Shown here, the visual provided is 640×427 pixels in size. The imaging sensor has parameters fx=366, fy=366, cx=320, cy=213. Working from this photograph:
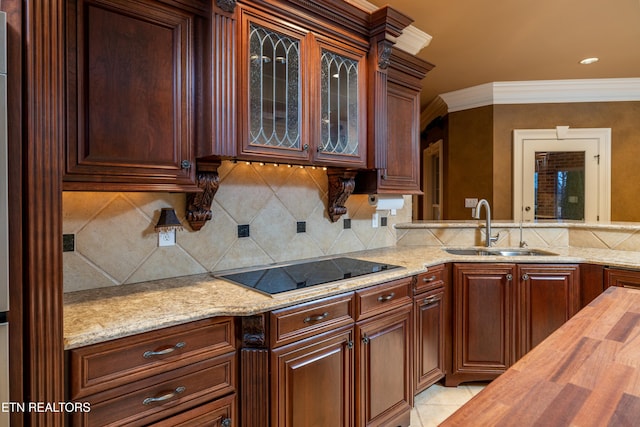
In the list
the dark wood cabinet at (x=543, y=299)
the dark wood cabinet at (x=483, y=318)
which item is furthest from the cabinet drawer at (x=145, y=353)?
the dark wood cabinet at (x=543, y=299)

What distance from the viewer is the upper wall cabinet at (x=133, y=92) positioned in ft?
4.42

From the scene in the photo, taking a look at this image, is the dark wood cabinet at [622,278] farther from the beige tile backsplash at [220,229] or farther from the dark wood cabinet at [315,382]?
the dark wood cabinet at [315,382]

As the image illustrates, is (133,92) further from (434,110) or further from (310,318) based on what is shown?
(434,110)

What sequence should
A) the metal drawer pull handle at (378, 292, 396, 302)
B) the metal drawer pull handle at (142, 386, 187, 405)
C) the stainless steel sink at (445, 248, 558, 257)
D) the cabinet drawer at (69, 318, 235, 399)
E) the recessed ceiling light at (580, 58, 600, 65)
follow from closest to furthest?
the cabinet drawer at (69, 318, 235, 399), the metal drawer pull handle at (142, 386, 187, 405), the metal drawer pull handle at (378, 292, 396, 302), the stainless steel sink at (445, 248, 558, 257), the recessed ceiling light at (580, 58, 600, 65)

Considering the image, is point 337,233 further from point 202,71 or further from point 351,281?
point 202,71

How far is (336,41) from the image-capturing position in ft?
6.89

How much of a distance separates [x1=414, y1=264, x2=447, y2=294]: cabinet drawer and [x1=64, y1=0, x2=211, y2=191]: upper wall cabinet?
1452mm

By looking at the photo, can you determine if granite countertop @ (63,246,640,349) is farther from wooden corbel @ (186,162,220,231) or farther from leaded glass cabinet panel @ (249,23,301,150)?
leaded glass cabinet panel @ (249,23,301,150)

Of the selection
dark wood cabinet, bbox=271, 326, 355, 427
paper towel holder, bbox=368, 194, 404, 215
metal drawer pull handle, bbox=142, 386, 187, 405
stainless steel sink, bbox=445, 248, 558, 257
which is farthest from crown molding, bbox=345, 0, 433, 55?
metal drawer pull handle, bbox=142, 386, 187, 405

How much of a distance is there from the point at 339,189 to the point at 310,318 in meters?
1.06

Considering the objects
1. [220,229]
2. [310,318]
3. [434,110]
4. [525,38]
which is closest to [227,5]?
[220,229]

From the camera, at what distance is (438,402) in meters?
2.45

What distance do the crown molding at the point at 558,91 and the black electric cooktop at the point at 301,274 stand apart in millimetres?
3703

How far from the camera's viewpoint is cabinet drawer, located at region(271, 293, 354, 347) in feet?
4.89
